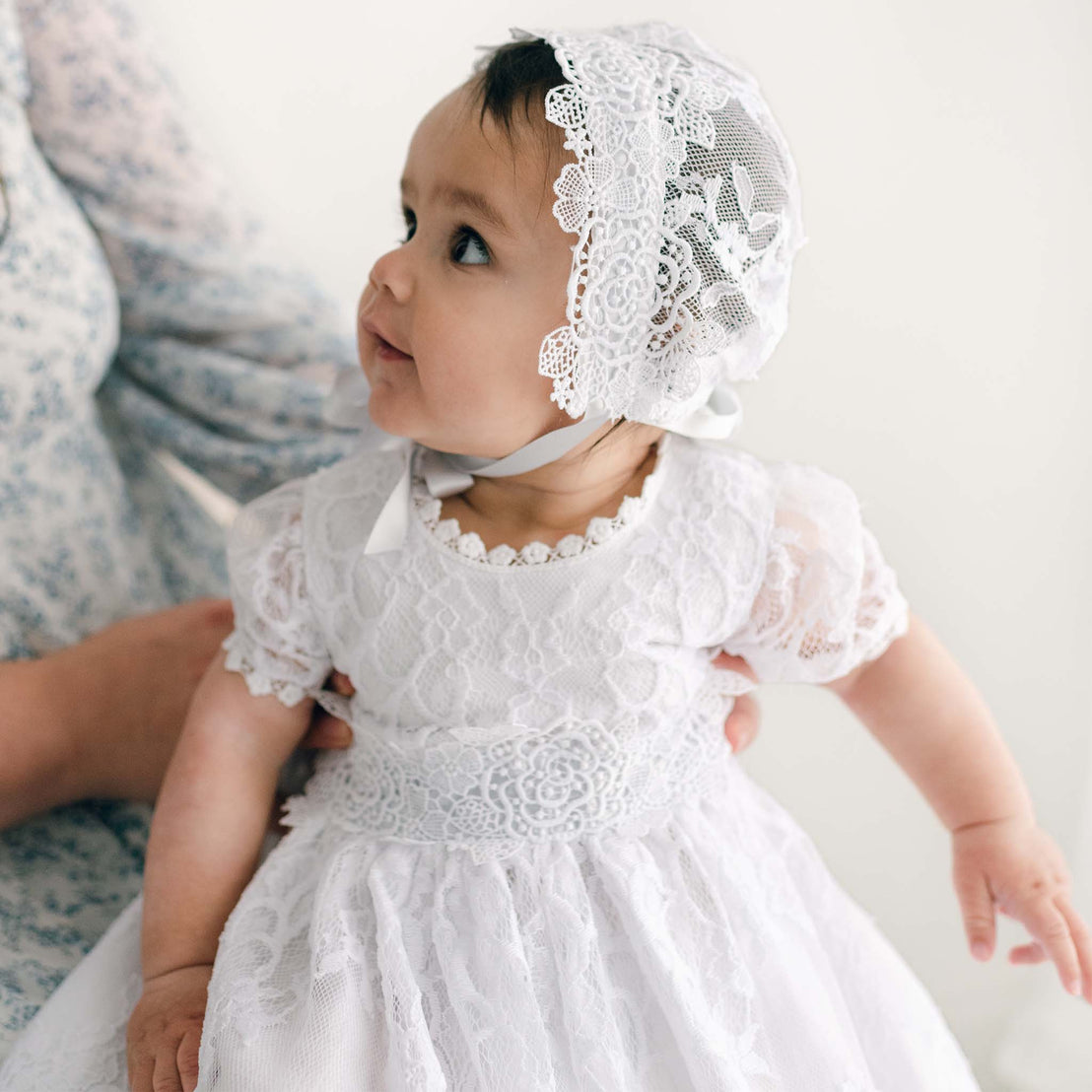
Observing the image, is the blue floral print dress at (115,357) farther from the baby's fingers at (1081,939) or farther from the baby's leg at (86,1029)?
the baby's fingers at (1081,939)

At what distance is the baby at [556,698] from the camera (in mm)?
791

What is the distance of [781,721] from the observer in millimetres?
1588

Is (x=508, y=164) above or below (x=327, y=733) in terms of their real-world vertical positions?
above

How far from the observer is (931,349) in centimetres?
134

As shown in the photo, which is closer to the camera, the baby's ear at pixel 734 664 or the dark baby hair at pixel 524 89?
the dark baby hair at pixel 524 89

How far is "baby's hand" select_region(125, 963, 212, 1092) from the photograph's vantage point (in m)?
0.80

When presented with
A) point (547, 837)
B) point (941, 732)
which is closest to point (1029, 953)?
point (941, 732)

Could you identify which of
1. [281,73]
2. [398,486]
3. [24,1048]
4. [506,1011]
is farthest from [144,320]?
[506,1011]

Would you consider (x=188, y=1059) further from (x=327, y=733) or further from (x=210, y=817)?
(x=327, y=733)

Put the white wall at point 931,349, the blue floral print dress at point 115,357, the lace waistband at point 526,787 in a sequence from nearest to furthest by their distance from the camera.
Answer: the lace waistband at point 526,787 → the blue floral print dress at point 115,357 → the white wall at point 931,349

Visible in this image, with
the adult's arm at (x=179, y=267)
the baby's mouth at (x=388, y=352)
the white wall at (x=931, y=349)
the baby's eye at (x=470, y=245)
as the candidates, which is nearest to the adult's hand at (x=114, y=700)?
the adult's arm at (x=179, y=267)

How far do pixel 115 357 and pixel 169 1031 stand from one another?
794 millimetres
